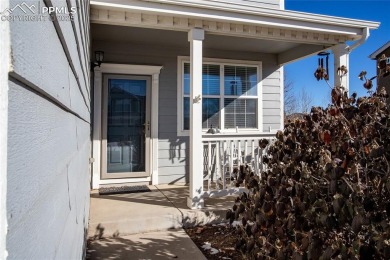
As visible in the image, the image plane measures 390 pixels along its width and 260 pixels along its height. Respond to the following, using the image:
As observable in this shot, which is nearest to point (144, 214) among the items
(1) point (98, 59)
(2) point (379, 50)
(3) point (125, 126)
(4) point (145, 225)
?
(4) point (145, 225)

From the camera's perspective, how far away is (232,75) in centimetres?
603

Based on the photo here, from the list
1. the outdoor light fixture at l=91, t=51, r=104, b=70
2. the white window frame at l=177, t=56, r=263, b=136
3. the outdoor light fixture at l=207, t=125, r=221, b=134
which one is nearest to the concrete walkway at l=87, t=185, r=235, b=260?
the outdoor light fixture at l=207, t=125, r=221, b=134

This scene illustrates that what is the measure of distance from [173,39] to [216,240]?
3473 millimetres

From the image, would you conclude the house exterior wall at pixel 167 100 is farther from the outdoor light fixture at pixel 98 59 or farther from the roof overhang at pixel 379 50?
the roof overhang at pixel 379 50

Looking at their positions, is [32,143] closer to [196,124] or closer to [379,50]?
[196,124]

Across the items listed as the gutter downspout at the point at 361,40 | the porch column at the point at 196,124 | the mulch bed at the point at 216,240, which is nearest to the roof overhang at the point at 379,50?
the gutter downspout at the point at 361,40

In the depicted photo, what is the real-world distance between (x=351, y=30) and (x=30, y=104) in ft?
17.8

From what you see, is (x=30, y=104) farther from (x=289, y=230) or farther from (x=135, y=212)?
(x=135, y=212)

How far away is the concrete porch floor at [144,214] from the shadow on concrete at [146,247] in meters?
0.10

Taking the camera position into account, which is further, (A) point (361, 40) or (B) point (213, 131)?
(B) point (213, 131)

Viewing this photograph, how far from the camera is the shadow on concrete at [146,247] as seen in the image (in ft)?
9.62

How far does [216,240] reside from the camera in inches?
134

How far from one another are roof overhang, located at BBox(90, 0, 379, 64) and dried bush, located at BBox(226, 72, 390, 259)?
236cm

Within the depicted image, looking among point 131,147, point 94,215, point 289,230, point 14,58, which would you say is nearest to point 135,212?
point 94,215
